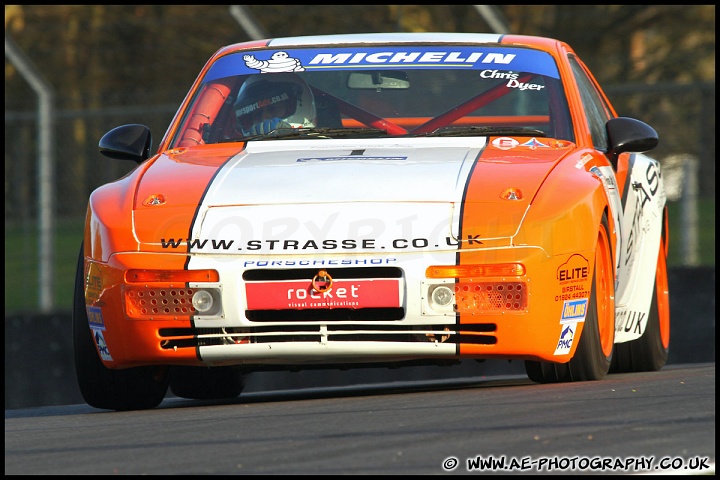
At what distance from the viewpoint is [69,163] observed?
1214cm

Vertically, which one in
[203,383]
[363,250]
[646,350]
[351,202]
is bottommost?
[203,383]

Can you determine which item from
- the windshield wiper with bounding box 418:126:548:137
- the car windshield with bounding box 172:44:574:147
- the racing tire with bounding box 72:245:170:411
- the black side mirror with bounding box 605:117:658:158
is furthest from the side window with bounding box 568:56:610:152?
the racing tire with bounding box 72:245:170:411

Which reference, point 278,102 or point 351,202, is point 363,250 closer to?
point 351,202

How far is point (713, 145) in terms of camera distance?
1079cm

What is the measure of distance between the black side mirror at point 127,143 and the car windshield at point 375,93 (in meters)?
0.17

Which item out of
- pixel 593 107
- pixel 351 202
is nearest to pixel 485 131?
pixel 593 107

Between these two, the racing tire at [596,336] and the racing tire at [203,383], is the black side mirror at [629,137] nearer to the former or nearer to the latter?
the racing tire at [596,336]

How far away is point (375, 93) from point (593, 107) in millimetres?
1056

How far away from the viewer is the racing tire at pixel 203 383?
24.4 feet

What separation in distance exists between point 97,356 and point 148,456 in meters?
1.72

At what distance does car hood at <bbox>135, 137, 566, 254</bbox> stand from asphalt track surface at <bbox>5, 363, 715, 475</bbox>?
589 mm

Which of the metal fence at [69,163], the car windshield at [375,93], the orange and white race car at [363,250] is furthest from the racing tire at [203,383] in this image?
the metal fence at [69,163]

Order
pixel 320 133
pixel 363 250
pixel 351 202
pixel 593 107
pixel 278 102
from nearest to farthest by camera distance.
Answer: pixel 363 250 < pixel 351 202 < pixel 320 133 < pixel 278 102 < pixel 593 107

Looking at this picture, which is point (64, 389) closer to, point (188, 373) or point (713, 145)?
point (188, 373)
